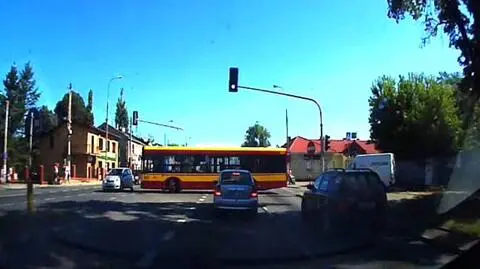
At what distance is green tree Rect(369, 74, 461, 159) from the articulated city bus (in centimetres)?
1399

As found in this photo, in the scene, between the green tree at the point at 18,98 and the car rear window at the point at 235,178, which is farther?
the green tree at the point at 18,98

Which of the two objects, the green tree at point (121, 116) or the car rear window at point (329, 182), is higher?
the green tree at point (121, 116)

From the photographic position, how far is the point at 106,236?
15.1 m

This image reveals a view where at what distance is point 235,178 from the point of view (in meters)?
22.6

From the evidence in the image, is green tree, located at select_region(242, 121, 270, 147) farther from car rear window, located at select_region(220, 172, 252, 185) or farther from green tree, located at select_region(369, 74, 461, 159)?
car rear window, located at select_region(220, 172, 252, 185)

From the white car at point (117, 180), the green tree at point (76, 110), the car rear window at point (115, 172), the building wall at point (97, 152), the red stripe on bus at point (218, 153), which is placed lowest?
the white car at point (117, 180)

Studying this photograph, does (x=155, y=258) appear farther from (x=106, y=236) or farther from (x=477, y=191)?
(x=477, y=191)

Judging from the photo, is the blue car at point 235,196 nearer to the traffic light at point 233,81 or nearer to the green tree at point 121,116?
the traffic light at point 233,81

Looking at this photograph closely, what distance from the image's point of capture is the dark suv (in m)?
16.7

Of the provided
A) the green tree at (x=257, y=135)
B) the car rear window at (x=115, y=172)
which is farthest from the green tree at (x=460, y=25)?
the green tree at (x=257, y=135)

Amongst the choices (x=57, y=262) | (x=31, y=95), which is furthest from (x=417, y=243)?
(x=31, y=95)

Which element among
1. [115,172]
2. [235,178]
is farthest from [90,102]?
[235,178]

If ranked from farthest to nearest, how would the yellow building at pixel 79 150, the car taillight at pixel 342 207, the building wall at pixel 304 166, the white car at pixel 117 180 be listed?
the building wall at pixel 304 166 < the yellow building at pixel 79 150 < the white car at pixel 117 180 < the car taillight at pixel 342 207

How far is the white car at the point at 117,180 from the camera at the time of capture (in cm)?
4466
